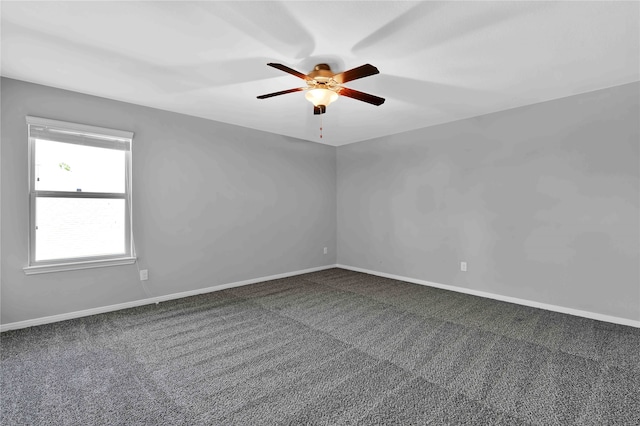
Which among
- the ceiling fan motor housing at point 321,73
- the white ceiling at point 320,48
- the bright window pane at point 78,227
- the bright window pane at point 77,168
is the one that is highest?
the white ceiling at point 320,48

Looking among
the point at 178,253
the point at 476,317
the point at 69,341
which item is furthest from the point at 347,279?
the point at 69,341

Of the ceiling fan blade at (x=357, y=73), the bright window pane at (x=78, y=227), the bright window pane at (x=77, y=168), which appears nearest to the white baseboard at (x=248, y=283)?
the bright window pane at (x=78, y=227)

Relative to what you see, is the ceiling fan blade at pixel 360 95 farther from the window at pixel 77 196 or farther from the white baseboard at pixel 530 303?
the white baseboard at pixel 530 303

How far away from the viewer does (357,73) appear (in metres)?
2.12

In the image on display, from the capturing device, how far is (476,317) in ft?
10.4

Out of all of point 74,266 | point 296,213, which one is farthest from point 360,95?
Answer: point 74,266

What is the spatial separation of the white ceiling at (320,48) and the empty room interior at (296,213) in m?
0.02

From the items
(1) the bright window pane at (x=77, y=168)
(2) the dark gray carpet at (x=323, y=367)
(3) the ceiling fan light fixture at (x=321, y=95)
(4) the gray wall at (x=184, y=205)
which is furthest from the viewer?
(1) the bright window pane at (x=77, y=168)

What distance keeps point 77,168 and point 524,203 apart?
16.8ft

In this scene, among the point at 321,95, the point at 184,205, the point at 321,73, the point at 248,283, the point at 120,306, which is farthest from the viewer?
the point at 248,283

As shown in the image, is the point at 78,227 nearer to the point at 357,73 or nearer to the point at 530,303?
the point at 357,73

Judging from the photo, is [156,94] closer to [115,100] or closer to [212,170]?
[115,100]

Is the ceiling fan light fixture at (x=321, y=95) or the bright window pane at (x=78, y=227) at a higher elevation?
the ceiling fan light fixture at (x=321, y=95)

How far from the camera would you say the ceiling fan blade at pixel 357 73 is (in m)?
1.98
